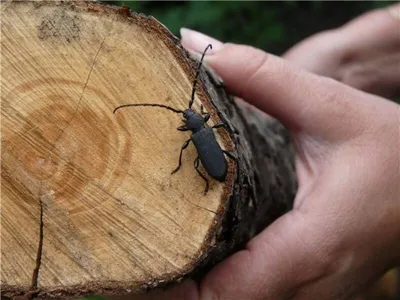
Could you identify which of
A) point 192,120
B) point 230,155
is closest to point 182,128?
point 192,120

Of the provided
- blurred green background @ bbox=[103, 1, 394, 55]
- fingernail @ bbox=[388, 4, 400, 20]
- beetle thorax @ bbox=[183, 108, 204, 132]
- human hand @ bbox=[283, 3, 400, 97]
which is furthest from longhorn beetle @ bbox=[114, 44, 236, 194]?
blurred green background @ bbox=[103, 1, 394, 55]

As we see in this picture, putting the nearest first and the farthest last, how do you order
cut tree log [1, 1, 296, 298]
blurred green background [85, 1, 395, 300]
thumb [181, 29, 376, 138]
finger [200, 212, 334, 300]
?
cut tree log [1, 1, 296, 298], finger [200, 212, 334, 300], thumb [181, 29, 376, 138], blurred green background [85, 1, 395, 300]

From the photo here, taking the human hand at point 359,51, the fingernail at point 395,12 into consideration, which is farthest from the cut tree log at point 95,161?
the fingernail at point 395,12

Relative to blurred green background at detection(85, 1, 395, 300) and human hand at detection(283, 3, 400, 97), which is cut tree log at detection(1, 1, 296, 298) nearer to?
human hand at detection(283, 3, 400, 97)

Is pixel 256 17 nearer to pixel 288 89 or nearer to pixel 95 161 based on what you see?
pixel 288 89

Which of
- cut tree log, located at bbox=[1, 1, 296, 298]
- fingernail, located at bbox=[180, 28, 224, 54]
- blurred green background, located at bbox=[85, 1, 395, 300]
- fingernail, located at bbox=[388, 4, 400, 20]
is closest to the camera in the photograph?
cut tree log, located at bbox=[1, 1, 296, 298]

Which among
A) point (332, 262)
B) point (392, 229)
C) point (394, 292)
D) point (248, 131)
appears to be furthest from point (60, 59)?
point (394, 292)

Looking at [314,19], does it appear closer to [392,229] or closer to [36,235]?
[392,229]
